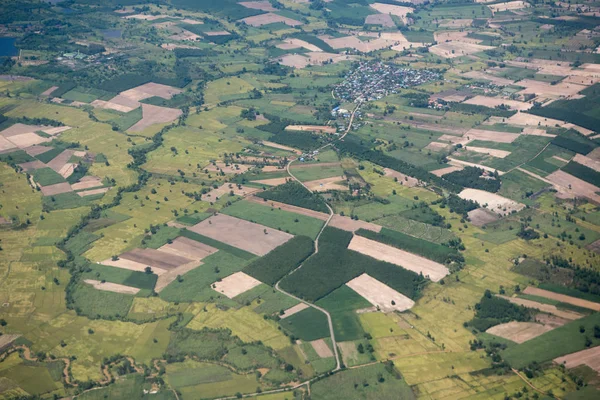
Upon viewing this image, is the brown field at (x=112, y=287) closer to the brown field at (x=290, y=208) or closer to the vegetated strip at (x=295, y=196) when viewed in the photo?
the brown field at (x=290, y=208)

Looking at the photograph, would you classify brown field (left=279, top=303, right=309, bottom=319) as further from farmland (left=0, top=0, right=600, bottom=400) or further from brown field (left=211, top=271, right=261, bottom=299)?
brown field (left=211, top=271, right=261, bottom=299)

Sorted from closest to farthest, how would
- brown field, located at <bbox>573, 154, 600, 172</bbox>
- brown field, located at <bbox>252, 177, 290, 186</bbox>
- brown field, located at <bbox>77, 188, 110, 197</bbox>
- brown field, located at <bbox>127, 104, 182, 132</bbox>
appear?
brown field, located at <bbox>77, 188, 110, 197</bbox>
brown field, located at <bbox>252, 177, 290, 186</bbox>
brown field, located at <bbox>573, 154, 600, 172</bbox>
brown field, located at <bbox>127, 104, 182, 132</bbox>

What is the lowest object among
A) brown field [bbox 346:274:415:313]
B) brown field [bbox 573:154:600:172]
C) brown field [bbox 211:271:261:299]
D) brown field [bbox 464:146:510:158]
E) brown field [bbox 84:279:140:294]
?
brown field [bbox 84:279:140:294]

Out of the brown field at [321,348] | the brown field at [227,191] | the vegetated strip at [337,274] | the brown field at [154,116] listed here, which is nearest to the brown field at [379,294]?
the vegetated strip at [337,274]

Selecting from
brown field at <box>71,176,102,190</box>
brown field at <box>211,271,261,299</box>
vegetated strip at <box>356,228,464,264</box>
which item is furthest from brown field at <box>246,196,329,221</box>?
brown field at <box>71,176,102,190</box>

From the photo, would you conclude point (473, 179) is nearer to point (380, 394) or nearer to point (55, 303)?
point (380, 394)

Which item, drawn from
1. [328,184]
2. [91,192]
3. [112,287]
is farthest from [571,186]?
[91,192]

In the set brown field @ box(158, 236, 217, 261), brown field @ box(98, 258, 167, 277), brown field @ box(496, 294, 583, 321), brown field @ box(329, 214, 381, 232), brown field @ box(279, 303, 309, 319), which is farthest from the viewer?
brown field @ box(329, 214, 381, 232)

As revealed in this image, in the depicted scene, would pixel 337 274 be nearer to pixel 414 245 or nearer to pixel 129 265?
pixel 414 245
